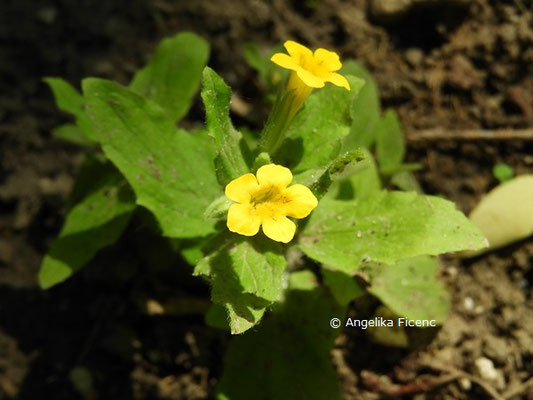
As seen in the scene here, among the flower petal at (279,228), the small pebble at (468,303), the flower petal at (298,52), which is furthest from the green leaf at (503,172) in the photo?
the flower petal at (279,228)

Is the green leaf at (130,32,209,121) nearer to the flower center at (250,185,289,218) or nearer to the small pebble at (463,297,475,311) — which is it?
the flower center at (250,185,289,218)

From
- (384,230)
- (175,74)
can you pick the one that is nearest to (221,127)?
(384,230)

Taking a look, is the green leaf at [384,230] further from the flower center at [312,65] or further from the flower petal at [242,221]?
the flower center at [312,65]

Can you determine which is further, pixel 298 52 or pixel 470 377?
pixel 470 377

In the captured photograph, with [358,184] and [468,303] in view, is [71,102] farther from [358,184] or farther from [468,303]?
[468,303]

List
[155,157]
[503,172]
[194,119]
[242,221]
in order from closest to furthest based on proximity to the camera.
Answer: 1. [242,221]
2. [155,157]
3. [503,172]
4. [194,119]

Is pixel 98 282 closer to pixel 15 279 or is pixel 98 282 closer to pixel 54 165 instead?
pixel 15 279

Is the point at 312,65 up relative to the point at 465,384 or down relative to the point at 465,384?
up
